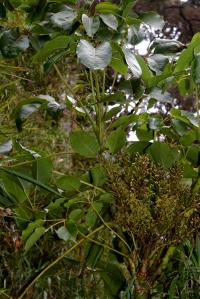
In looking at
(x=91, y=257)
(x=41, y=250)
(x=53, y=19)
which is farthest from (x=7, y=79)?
(x=53, y=19)

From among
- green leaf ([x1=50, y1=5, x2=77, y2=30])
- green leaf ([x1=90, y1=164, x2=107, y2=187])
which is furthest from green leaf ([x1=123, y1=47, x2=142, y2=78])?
green leaf ([x1=90, y1=164, x2=107, y2=187])

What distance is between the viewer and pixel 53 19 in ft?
2.82

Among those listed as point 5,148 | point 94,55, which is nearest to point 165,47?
point 94,55

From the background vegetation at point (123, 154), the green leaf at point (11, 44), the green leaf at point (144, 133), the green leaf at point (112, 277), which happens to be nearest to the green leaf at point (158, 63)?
the background vegetation at point (123, 154)

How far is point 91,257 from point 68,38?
1.83 feet

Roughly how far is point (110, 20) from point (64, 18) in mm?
80

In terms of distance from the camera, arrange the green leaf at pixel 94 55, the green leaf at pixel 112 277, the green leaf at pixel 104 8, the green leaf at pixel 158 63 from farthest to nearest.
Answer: the green leaf at pixel 112 277 → the green leaf at pixel 158 63 → the green leaf at pixel 104 8 → the green leaf at pixel 94 55

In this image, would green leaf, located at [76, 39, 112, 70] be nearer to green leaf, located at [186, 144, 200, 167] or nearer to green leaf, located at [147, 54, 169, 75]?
green leaf, located at [147, 54, 169, 75]

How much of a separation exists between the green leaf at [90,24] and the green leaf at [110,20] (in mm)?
25

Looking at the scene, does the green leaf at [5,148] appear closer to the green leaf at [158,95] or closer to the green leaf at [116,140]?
the green leaf at [116,140]

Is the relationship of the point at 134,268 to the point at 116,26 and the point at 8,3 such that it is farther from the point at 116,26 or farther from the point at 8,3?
the point at 8,3

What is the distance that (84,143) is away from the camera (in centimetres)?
94

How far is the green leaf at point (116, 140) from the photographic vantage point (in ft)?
3.08

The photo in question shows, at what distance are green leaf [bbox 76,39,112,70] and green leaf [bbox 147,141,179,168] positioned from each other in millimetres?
255
